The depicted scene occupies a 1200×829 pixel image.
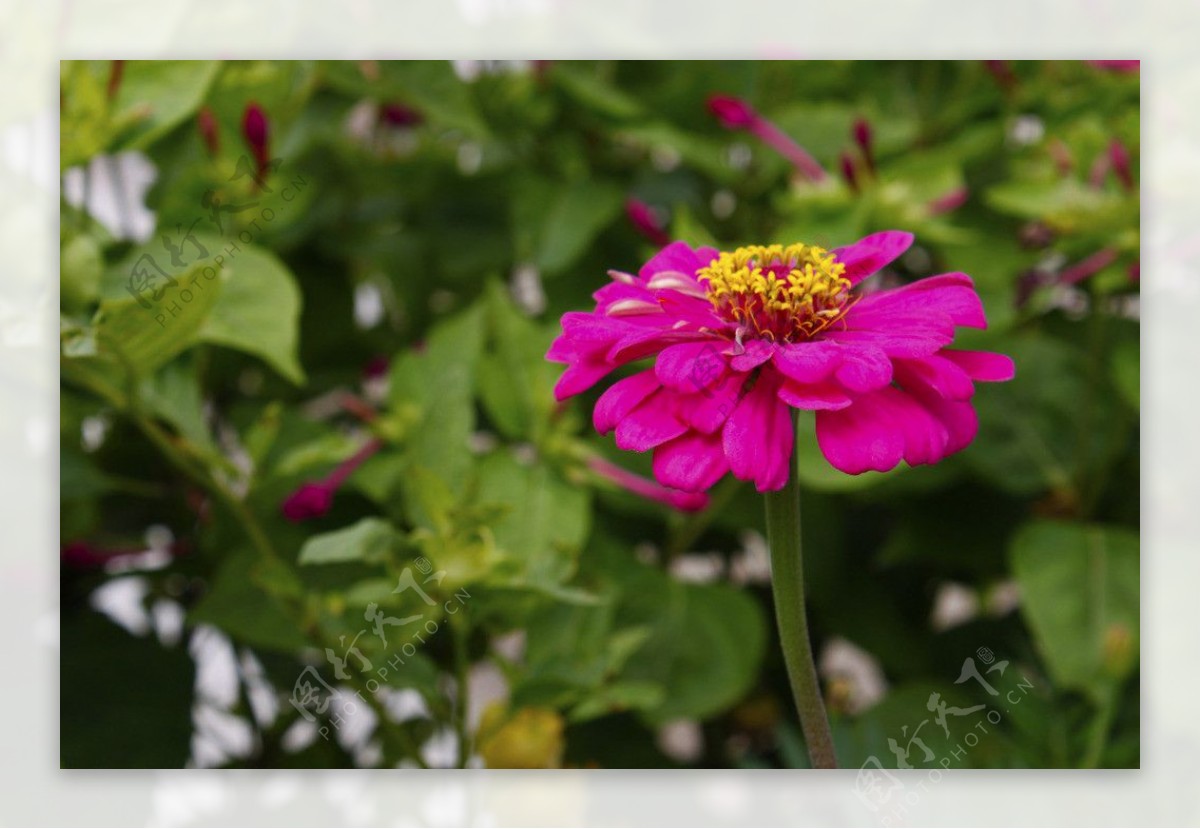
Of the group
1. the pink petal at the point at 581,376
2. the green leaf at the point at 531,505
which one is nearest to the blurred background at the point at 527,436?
the green leaf at the point at 531,505

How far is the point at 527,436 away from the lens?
67 cm

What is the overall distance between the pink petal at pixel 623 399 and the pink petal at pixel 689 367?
10 millimetres

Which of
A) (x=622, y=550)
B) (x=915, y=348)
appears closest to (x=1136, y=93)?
(x=622, y=550)

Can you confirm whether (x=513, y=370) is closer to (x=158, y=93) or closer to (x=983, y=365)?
(x=158, y=93)

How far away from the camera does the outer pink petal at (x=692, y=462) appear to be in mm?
333

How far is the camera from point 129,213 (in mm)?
736

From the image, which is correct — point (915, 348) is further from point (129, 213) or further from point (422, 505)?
point (129, 213)

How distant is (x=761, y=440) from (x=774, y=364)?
0.09 feet

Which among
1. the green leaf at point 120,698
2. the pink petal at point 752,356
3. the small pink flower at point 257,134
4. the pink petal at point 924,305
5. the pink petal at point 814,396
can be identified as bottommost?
the green leaf at point 120,698

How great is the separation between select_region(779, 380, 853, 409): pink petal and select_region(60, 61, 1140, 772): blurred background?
21 centimetres

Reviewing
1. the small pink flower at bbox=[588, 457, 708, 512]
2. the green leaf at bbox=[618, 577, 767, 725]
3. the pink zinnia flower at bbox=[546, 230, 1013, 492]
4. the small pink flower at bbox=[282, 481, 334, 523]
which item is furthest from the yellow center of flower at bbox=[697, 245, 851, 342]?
the green leaf at bbox=[618, 577, 767, 725]

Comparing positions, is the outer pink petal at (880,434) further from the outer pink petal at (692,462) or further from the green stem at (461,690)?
the green stem at (461,690)

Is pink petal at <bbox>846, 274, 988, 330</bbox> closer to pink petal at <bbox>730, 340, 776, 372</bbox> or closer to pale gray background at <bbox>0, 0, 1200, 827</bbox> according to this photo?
pink petal at <bbox>730, 340, 776, 372</bbox>

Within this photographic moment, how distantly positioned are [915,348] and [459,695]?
12.7 inches
